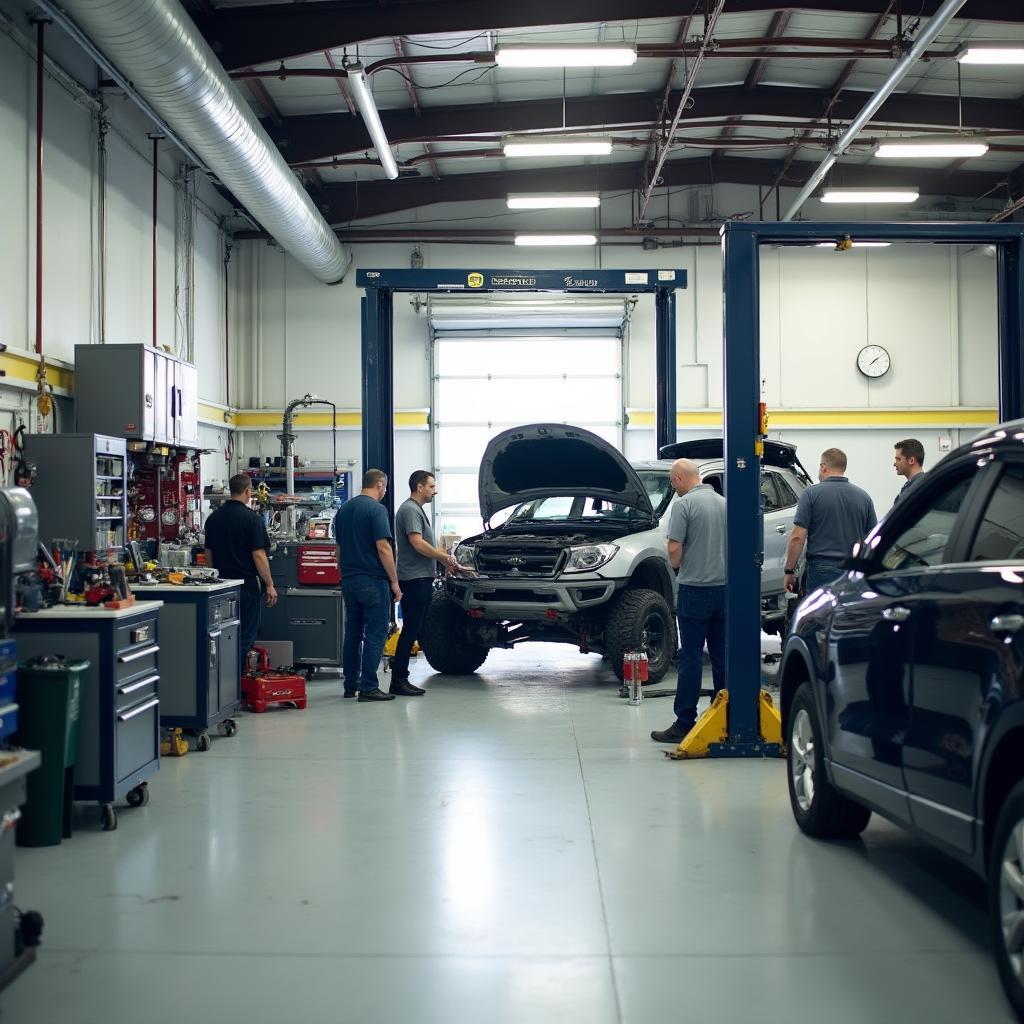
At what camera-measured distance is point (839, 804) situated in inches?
168

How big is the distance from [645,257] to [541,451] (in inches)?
344

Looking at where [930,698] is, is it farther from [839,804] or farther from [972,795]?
[839,804]

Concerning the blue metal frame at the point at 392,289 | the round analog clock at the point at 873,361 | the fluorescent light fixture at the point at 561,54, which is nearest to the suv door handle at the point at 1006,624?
the blue metal frame at the point at 392,289

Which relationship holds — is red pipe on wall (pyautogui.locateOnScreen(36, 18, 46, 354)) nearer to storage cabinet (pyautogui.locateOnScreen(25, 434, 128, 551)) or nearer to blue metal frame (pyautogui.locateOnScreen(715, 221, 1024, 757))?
storage cabinet (pyautogui.locateOnScreen(25, 434, 128, 551))

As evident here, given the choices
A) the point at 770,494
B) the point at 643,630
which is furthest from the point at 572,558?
the point at 770,494

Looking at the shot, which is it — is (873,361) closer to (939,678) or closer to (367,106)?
(367,106)

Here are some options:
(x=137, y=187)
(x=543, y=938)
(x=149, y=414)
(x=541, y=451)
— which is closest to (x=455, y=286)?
(x=541, y=451)

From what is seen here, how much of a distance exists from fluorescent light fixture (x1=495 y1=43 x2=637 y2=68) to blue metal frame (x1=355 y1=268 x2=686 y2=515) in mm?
1788

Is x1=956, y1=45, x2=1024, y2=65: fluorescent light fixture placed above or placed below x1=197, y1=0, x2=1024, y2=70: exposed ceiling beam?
below

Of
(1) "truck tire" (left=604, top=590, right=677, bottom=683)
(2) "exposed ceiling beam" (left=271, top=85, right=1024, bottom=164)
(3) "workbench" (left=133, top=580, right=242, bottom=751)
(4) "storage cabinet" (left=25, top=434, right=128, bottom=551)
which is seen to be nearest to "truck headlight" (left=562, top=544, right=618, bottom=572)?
(1) "truck tire" (left=604, top=590, right=677, bottom=683)

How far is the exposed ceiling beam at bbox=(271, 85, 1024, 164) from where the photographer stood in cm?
1307

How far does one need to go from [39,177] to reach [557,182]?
8.21 meters

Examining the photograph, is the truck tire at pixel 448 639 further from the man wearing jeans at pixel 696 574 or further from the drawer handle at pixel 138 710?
the drawer handle at pixel 138 710

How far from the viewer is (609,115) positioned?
1307 centimetres
